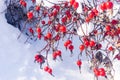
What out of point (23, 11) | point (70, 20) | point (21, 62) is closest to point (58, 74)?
point (21, 62)

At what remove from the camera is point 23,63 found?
2637 mm

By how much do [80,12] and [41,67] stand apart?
0.60 metres

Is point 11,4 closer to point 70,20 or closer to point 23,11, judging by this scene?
point 23,11

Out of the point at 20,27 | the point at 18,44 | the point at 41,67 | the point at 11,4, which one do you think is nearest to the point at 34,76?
the point at 41,67

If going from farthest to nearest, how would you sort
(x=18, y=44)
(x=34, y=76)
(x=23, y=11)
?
1. (x=23, y=11)
2. (x=18, y=44)
3. (x=34, y=76)

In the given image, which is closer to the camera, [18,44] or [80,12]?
[80,12]

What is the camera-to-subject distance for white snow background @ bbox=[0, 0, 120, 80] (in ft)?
8.39

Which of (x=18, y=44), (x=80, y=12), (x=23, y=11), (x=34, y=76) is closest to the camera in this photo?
(x=80, y=12)

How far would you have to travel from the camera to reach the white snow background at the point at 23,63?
2557 mm

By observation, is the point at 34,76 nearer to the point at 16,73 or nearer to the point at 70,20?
the point at 16,73

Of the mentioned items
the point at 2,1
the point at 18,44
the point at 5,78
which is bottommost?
the point at 5,78

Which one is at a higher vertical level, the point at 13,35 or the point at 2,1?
the point at 2,1

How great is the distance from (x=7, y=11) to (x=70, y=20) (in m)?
0.72

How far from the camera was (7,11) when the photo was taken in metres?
2.90
